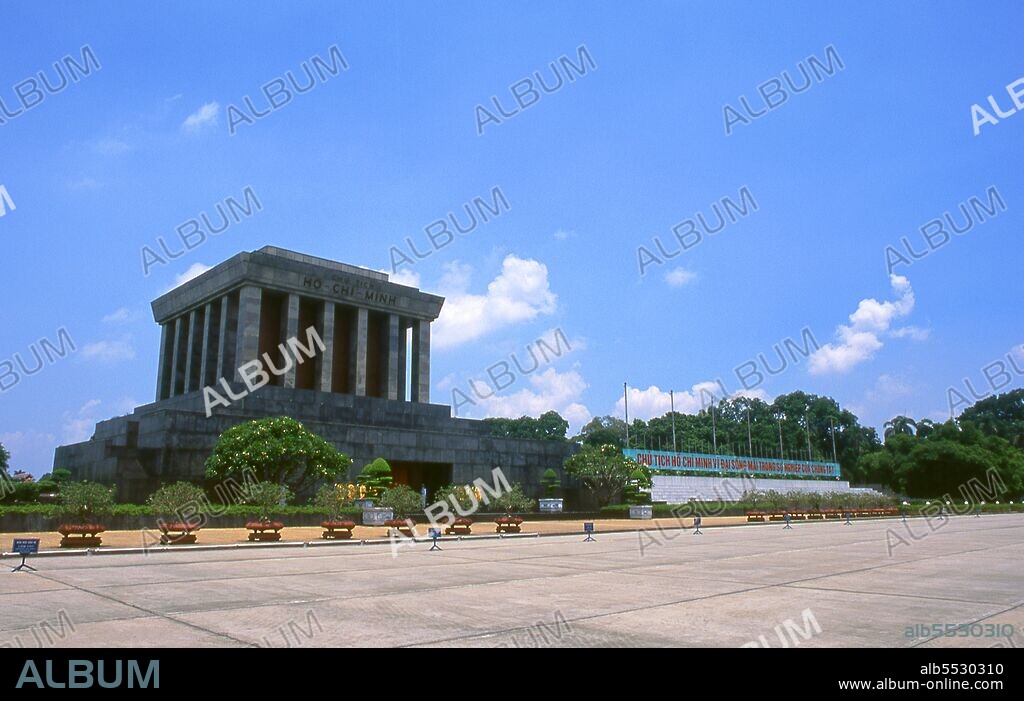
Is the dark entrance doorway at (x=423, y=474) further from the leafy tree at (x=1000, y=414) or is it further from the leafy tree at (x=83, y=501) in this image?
the leafy tree at (x=1000, y=414)

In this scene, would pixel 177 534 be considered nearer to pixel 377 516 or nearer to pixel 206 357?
pixel 377 516

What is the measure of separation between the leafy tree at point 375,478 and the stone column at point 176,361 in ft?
89.7

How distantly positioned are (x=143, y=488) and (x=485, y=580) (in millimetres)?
31343

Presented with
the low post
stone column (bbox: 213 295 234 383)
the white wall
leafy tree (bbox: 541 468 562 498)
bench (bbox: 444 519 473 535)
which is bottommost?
the white wall

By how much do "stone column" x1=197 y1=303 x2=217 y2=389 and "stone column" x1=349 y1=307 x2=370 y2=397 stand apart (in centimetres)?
1020

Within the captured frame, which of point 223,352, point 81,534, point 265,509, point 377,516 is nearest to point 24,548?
point 81,534

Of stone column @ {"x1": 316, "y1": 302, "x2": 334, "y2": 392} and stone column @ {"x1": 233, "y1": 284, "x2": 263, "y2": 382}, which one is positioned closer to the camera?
stone column @ {"x1": 233, "y1": 284, "x2": 263, "y2": 382}

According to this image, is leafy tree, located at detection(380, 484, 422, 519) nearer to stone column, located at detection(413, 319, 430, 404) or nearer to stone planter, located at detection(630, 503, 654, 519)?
stone planter, located at detection(630, 503, 654, 519)

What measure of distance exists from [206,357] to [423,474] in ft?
61.4

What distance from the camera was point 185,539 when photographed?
23.4 metres

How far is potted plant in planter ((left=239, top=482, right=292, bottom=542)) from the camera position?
2484 centimetres

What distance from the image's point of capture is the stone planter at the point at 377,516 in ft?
110

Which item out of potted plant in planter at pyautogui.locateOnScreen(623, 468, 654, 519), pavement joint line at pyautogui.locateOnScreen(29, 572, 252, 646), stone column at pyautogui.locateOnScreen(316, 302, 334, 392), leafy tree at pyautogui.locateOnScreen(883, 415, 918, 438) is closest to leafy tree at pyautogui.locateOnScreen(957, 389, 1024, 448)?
leafy tree at pyautogui.locateOnScreen(883, 415, 918, 438)
